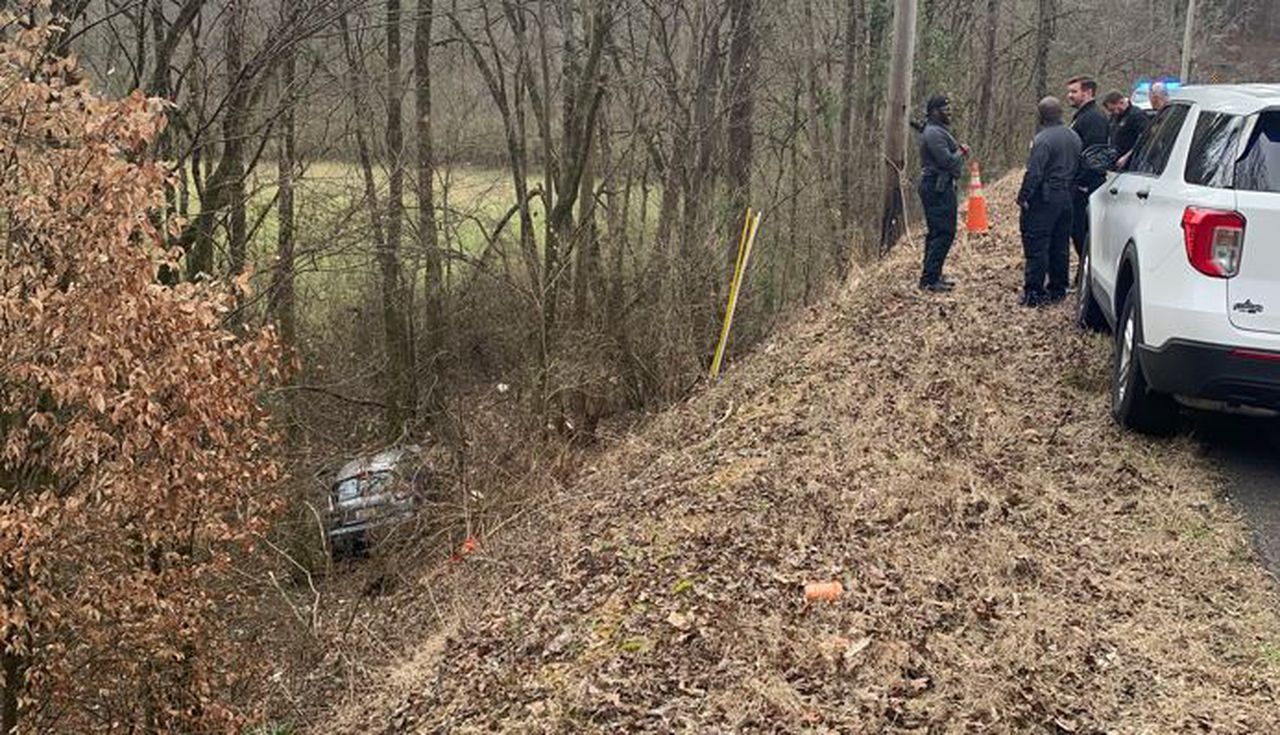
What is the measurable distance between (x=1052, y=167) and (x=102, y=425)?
7364 mm

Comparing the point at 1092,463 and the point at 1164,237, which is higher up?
the point at 1164,237

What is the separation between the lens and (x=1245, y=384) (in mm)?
5738

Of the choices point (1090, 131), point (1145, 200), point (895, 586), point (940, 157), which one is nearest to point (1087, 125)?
point (1090, 131)

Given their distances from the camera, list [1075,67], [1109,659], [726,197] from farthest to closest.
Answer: [1075,67], [726,197], [1109,659]

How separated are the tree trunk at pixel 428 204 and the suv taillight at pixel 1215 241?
1313cm

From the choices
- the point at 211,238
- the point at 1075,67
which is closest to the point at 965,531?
the point at 211,238

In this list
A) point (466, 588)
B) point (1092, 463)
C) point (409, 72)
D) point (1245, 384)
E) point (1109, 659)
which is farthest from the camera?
point (409, 72)

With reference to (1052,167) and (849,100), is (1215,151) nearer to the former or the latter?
(1052,167)

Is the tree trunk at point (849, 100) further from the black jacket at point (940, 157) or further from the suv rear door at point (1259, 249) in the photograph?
the suv rear door at point (1259, 249)

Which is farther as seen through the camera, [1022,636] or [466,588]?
[466,588]

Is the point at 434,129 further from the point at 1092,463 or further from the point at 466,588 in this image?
the point at 1092,463

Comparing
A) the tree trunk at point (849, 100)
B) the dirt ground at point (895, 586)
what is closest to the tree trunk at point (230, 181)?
the dirt ground at point (895, 586)

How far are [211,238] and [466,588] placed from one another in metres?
6.41

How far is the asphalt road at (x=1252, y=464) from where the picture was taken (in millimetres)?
5668
